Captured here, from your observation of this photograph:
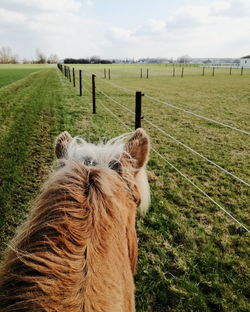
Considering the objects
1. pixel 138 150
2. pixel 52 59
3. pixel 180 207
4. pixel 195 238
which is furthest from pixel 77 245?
pixel 52 59

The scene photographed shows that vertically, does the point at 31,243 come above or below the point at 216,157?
above

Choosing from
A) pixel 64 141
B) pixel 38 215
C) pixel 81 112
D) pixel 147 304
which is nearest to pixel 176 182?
pixel 147 304

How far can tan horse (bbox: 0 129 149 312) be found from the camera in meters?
0.62

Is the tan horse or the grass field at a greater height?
the tan horse

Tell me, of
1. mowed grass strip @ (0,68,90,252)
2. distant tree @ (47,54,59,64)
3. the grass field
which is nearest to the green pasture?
mowed grass strip @ (0,68,90,252)

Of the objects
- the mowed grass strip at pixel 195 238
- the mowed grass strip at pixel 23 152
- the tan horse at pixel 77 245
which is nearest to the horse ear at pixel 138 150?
the tan horse at pixel 77 245

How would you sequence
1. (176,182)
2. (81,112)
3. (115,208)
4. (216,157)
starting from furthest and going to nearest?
1. (81,112)
2. (216,157)
3. (176,182)
4. (115,208)

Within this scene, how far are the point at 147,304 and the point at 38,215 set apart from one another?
1.74 m

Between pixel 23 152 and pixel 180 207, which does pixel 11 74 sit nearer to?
pixel 23 152

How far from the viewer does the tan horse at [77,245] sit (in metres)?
0.62

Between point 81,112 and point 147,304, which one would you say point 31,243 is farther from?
point 81,112

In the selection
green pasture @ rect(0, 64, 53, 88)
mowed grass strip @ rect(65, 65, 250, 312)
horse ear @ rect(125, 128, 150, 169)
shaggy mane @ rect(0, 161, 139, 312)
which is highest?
green pasture @ rect(0, 64, 53, 88)

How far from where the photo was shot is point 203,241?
2775 millimetres

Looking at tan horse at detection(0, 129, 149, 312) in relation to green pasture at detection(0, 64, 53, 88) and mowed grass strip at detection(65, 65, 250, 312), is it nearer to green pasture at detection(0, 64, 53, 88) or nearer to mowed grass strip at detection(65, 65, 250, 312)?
mowed grass strip at detection(65, 65, 250, 312)
